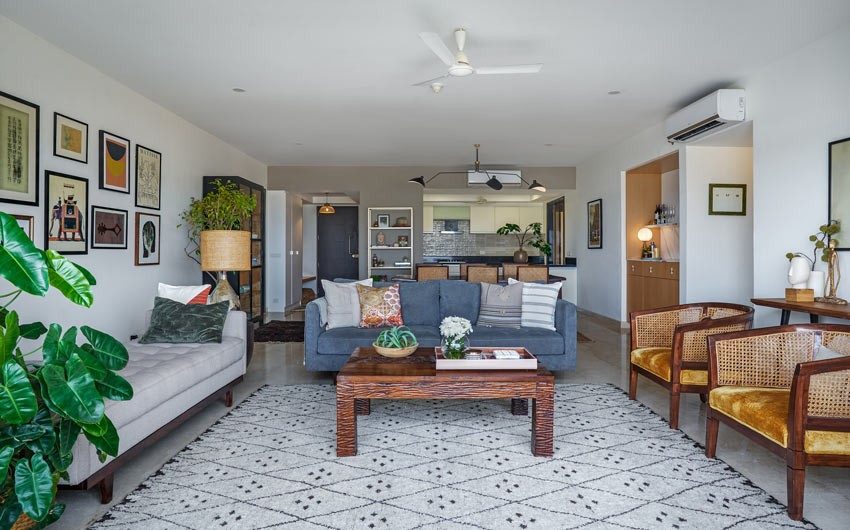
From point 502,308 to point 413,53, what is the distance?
7.57ft

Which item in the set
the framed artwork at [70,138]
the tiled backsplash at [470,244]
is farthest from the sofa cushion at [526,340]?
the tiled backsplash at [470,244]

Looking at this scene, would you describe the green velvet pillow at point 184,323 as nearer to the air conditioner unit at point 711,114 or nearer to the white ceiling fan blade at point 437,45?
the white ceiling fan blade at point 437,45

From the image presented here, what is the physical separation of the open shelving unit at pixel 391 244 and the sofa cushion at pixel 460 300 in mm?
3940

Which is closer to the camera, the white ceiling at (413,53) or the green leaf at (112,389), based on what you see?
the green leaf at (112,389)

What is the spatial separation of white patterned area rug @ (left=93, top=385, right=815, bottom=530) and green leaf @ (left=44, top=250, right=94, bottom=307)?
992 mm

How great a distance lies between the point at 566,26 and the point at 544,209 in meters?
8.10

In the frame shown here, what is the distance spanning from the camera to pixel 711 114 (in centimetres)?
449

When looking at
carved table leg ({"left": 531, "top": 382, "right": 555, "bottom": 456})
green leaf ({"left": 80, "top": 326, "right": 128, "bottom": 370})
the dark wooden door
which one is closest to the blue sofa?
carved table leg ({"left": 531, "top": 382, "right": 555, "bottom": 456})

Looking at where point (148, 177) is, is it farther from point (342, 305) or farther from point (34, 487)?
point (34, 487)

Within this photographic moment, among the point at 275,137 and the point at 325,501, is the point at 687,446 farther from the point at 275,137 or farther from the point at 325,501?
the point at 275,137

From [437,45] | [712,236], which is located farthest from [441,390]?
[712,236]

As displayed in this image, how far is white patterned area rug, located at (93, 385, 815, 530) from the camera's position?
201 cm

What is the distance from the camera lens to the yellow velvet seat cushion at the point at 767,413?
201 centimetres

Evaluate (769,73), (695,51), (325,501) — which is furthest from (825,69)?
(325,501)
